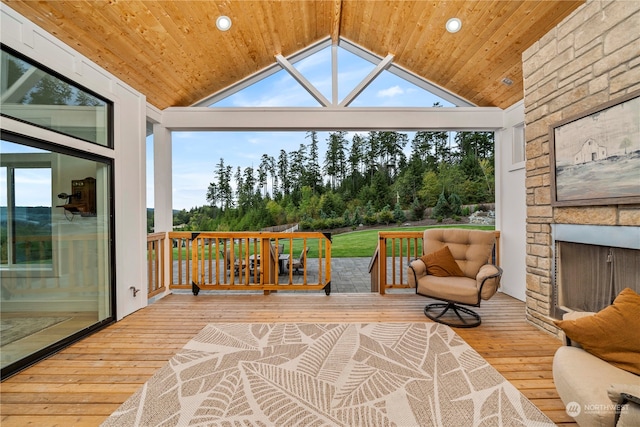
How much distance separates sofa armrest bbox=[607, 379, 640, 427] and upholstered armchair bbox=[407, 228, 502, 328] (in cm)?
166

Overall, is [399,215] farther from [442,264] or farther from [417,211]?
[442,264]

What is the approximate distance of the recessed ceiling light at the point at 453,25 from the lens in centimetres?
309

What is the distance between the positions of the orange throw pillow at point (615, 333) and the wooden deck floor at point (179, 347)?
1.49 feet

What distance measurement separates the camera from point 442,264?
3.39 m

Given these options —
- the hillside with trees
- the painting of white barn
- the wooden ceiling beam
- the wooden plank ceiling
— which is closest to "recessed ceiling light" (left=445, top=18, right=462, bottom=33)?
the wooden plank ceiling

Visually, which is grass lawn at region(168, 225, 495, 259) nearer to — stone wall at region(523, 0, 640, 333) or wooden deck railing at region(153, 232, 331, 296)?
wooden deck railing at region(153, 232, 331, 296)

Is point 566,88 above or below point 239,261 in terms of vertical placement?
above

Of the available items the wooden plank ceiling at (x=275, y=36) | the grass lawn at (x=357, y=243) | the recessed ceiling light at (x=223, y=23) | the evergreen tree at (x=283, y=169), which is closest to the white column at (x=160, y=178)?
the wooden plank ceiling at (x=275, y=36)

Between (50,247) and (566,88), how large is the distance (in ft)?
16.2

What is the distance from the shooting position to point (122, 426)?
5.25 feet

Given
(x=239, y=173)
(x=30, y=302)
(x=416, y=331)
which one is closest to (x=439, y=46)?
(x=416, y=331)

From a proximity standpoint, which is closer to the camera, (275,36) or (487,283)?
(487,283)

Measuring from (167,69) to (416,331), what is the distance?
4.28 meters

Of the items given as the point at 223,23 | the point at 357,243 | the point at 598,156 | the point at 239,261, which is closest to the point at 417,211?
the point at 357,243
